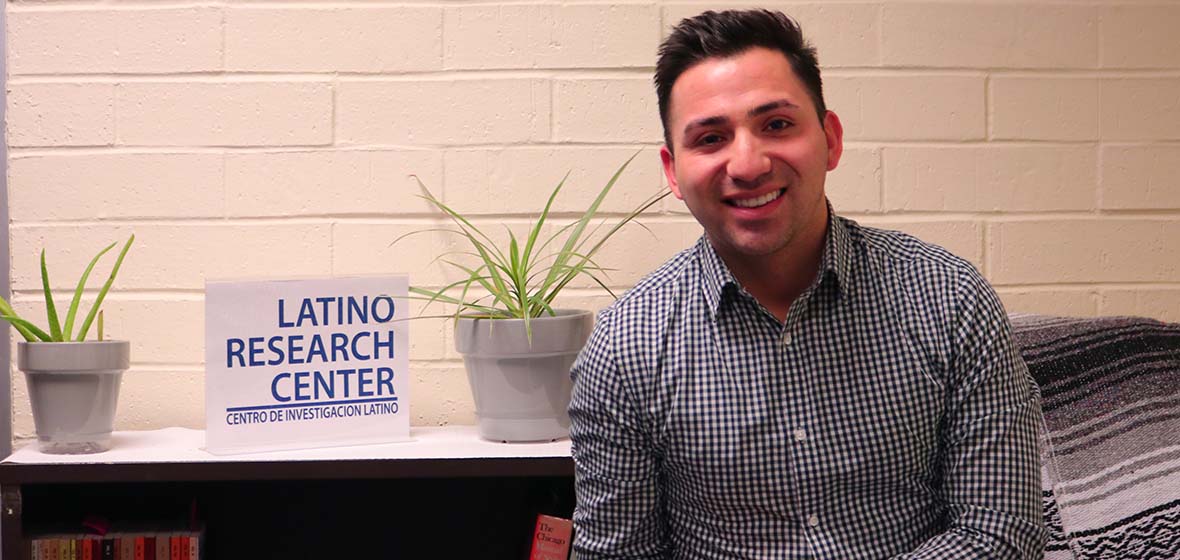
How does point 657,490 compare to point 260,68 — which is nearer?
point 657,490

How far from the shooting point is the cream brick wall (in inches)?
80.5

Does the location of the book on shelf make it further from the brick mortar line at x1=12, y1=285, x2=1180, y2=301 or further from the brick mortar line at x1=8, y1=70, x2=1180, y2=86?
the brick mortar line at x1=8, y1=70, x2=1180, y2=86

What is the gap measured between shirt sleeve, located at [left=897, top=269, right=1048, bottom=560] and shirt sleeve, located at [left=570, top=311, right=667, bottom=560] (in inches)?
13.4

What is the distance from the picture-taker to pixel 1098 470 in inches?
67.2

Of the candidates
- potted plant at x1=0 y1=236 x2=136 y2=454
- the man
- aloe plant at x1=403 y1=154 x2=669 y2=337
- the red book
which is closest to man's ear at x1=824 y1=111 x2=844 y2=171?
the man

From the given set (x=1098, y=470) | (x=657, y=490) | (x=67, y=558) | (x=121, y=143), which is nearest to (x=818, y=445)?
(x=657, y=490)

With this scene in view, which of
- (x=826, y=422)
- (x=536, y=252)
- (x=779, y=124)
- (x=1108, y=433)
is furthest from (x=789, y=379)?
(x=536, y=252)

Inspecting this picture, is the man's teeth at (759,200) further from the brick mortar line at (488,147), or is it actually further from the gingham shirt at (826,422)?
the brick mortar line at (488,147)

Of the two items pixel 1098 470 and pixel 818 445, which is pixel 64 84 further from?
pixel 1098 470

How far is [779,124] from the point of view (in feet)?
4.60

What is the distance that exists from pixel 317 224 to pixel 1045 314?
1.44 meters

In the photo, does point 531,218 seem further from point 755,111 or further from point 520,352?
point 755,111

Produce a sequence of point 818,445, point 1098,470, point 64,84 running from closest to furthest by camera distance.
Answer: point 818,445
point 1098,470
point 64,84

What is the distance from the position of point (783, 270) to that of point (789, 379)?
0.50ft
